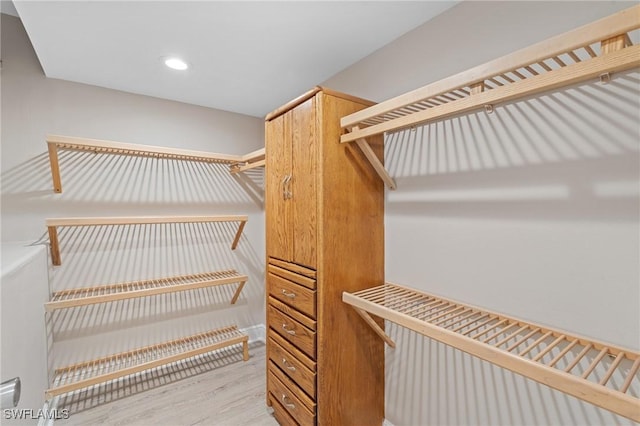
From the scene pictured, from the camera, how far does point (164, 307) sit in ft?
7.98

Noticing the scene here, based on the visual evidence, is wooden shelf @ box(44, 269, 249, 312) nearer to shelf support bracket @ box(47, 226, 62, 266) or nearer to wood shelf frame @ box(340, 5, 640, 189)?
shelf support bracket @ box(47, 226, 62, 266)

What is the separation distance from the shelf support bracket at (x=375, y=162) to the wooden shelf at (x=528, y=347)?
23.3 inches

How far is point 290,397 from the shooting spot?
1.61 m

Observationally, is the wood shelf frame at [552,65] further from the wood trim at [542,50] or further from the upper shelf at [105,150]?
the upper shelf at [105,150]

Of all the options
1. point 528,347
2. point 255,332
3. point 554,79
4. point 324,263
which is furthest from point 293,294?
point 255,332

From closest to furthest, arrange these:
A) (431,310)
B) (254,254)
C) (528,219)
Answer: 1. (528,219)
2. (431,310)
3. (254,254)

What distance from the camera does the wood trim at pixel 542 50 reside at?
0.65 metres

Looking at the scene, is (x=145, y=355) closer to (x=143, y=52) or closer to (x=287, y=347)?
(x=287, y=347)

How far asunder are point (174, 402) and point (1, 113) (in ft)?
7.37

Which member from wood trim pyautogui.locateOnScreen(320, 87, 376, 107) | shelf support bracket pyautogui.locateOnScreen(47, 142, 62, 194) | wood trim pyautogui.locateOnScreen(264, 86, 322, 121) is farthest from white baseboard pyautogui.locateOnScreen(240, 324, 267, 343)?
wood trim pyautogui.locateOnScreen(320, 87, 376, 107)

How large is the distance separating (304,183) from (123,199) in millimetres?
1652

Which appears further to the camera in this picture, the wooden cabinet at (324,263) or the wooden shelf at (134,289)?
the wooden shelf at (134,289)

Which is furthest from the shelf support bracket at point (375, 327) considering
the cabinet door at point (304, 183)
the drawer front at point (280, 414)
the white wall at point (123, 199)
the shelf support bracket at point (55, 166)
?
the shelf support bracket at point (55, 166)

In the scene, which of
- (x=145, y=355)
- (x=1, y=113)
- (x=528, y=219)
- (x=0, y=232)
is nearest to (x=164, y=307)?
(x=145, y=355)
